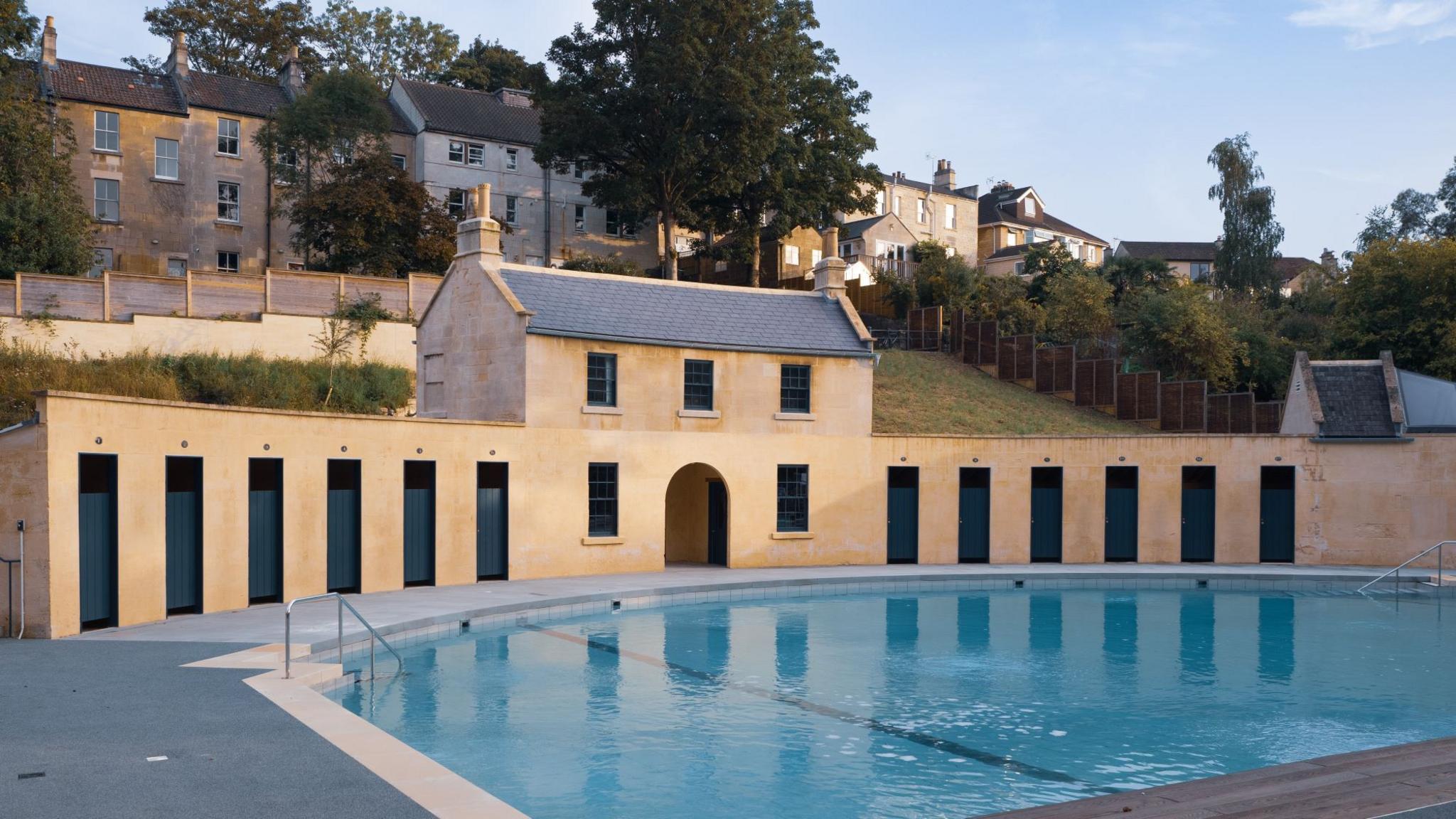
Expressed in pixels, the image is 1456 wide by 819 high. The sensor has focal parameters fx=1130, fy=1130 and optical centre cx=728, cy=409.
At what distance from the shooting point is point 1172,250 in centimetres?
8331

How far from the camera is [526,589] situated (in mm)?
20375

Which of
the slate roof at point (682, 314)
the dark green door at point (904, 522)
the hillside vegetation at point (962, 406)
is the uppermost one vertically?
the slate roof at point (682, 314)

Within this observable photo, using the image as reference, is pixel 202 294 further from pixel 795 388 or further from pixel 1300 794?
pixel 1300 794

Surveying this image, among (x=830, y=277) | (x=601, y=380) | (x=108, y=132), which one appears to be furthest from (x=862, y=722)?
(x=108, y=132)

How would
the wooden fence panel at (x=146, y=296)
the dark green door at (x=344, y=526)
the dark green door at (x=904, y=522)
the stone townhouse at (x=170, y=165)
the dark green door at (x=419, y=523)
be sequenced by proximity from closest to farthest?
the dark green door at (x=344, y=526) < the dark green door at (x=419, y=523) < the dark green door at (x=904, y=522) < the wooden fence panel at (x=146, y=296) < the stone townhouse at (x=170, y=165)

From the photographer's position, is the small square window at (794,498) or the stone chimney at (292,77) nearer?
the small square window at (794,498)

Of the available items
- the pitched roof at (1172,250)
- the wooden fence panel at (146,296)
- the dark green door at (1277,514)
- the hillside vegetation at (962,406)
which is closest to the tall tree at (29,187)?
the wooden fence panel at (146,296)

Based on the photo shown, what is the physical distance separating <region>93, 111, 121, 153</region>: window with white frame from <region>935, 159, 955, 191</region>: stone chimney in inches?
2027

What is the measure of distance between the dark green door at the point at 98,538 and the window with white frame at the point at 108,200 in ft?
106

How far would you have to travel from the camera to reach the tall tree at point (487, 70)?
62031 millimetres

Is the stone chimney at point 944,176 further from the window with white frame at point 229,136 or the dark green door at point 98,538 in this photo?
the dark green door at point 98,538

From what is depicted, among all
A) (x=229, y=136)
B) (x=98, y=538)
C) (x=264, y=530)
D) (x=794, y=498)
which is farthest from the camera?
(x=229, y=136)

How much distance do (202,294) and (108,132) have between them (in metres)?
15.5

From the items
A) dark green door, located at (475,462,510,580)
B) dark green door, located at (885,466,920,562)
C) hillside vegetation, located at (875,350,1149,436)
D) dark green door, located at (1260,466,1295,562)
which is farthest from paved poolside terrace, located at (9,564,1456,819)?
hillside vegetation, located at (875,350,1149,436)
